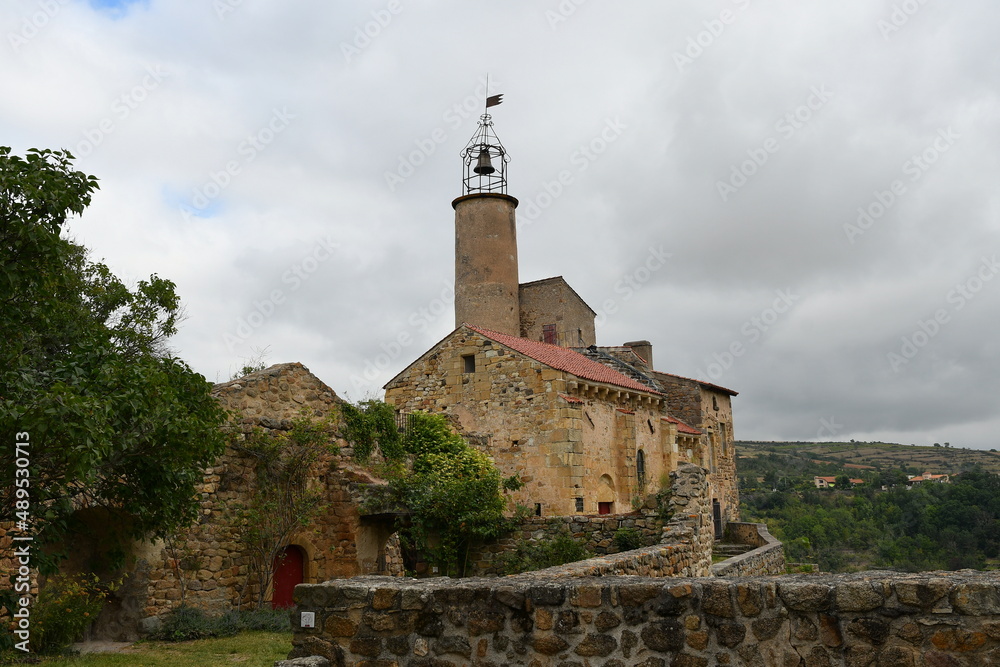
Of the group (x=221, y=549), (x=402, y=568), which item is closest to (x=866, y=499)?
(x=402, y=568)

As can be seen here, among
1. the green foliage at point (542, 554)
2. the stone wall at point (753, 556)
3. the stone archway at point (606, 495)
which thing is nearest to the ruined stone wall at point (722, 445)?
the stone wall at point (753, 556)

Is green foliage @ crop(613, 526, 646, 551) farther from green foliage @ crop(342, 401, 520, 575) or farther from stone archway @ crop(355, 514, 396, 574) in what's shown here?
stone archway @ crop(355, 514, 396, 574)

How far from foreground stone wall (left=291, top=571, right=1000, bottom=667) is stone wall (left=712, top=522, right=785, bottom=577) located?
10785 millimetres

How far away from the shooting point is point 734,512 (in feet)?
119

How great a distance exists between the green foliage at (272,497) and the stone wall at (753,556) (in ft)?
27.8

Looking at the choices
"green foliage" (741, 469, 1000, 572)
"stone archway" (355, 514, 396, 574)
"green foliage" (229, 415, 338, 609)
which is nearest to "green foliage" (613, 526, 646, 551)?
"stone archway" (355, 514, 396, 574)

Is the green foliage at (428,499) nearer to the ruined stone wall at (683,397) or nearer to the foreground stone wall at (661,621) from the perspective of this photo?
the foreground stone wall at (661,621)

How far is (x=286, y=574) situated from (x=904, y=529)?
45.3 m

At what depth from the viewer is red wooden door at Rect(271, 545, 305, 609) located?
42.7 feet

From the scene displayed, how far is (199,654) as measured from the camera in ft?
32.2

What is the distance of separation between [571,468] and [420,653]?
1492cm

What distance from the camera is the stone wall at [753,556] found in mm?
20531

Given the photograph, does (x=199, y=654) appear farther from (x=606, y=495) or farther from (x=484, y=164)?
(x=484, y=164)

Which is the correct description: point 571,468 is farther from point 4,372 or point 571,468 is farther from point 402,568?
point 4,372
